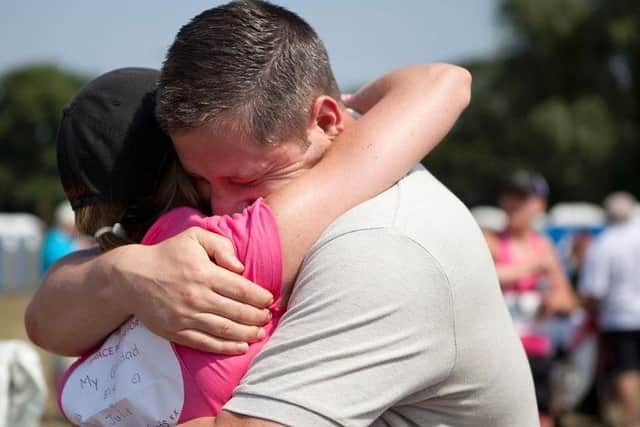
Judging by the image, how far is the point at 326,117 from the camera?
154 centimetres

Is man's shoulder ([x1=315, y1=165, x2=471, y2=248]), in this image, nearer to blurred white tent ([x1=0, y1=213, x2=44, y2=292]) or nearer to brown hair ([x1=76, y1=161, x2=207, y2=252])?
brown hair ([x1=76, y1=161, x2=207, y2=252])

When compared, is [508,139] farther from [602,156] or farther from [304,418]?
[304,418]

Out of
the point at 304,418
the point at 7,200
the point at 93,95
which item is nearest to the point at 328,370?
the point at 304,418

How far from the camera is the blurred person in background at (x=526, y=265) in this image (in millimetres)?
6324

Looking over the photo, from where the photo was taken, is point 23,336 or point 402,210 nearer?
point 402,210

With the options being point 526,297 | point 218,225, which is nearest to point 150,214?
point 218,225

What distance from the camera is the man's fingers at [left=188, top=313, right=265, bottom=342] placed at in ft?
4.51

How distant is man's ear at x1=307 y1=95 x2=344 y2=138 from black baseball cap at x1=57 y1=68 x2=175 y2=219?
292 millimetres

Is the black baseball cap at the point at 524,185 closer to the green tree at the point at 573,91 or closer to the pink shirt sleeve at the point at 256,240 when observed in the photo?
the pink shirt sleeve at the point at 256,240

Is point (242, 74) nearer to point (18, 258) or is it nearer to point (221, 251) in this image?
point (221, 251)

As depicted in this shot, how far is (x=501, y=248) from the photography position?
6340 millimetres

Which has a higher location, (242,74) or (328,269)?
(242,74)

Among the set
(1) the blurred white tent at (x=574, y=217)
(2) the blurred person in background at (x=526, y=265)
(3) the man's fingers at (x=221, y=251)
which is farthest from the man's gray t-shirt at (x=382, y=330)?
(1) the blurred white tent at (x=574, y=217)

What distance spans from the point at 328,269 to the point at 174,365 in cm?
30
